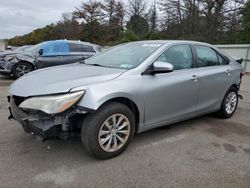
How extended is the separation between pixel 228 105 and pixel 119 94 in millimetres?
2950

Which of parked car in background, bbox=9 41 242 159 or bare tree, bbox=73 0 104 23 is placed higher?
bare tree, bbox=73 0 104 23

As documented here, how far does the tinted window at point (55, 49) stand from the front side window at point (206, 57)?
22.1ft

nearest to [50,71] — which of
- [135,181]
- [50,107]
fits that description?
[50,107]

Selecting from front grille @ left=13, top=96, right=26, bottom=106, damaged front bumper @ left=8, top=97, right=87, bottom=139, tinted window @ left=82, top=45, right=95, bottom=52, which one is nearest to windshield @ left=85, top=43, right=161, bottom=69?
damaged front bumper @ left=8, top=97, right=87, bottom=139

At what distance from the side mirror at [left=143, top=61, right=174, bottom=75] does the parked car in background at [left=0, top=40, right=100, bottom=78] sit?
7.09 metres

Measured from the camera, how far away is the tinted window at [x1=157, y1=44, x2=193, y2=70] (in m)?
4.25

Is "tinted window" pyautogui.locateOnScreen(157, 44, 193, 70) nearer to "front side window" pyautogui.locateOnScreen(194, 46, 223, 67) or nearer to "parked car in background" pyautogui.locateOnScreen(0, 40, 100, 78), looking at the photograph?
"front side window" pyautogui.locateOnScreen(194, 46, 223, 67)

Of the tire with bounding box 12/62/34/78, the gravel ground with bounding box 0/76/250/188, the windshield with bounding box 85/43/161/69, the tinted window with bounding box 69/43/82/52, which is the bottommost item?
the gravel ground with bounding box 0/76/250/188

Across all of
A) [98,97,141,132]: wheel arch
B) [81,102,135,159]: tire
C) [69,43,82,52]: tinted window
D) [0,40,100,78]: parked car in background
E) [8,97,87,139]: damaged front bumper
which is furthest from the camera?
[69,43,82,52]: tinted window

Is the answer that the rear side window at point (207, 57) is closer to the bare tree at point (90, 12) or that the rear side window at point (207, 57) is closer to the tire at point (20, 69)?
the tire at point (20, 69)

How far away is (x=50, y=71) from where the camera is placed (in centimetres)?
401

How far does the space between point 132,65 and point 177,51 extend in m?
0.95

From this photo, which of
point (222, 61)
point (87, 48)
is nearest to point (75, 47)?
point (87, 48)

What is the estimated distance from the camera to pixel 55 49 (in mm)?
10531
